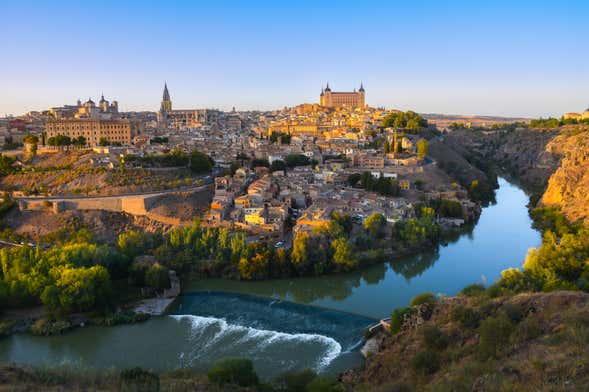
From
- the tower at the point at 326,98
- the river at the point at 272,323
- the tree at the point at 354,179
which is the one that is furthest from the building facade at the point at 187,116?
the river at the point at 272,323

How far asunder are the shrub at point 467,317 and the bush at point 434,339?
1.01 ft

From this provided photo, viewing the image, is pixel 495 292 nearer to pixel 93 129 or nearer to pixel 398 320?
pixel 398 320

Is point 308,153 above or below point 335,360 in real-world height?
above

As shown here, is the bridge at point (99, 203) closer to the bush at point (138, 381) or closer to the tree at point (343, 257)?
the tree at point (343, 257)

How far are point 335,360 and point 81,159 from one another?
41.3ft

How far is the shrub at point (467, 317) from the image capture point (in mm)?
5687

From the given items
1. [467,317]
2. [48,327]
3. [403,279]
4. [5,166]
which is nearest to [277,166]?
[403,279]

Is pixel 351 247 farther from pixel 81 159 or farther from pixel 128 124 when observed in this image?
pixel 128 124

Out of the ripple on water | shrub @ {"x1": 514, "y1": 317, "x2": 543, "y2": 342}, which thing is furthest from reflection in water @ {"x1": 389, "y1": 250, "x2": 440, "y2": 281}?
shrub @ {"x1": 514, "y1": 317, "x2": 543, "y2": 342}

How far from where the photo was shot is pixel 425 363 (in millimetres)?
5180

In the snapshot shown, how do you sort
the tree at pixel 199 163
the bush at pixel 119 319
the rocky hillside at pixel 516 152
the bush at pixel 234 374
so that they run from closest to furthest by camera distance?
the bush at pixel 234 374
the bush at pixel 119 319
the tree at pixel 199 163
the rocky hillside at pixel 516 152

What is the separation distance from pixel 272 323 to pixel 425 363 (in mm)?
3972

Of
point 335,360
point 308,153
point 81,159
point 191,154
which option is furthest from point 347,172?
point 335,360

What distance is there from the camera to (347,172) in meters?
18.9
